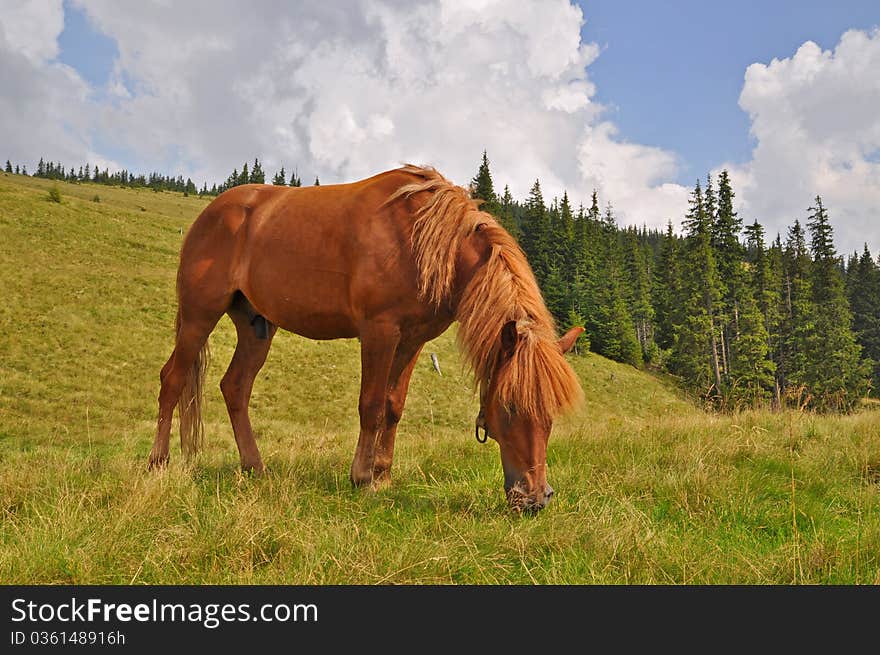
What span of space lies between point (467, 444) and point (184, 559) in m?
3.70

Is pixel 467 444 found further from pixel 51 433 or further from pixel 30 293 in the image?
pixel 30 293

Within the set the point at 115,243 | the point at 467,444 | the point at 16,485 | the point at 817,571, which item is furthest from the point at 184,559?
the point at 115,243

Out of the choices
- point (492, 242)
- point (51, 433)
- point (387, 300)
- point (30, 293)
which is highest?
point (30, 293)

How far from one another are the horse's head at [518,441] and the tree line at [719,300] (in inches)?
1253

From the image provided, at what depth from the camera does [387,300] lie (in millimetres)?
4234

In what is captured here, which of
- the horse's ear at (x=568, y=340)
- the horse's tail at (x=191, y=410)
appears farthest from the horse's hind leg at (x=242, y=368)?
the horse's ear at (x=568, y=340)

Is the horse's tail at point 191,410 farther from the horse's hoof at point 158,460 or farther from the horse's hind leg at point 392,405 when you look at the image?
the horse's hind leg at point 392,405

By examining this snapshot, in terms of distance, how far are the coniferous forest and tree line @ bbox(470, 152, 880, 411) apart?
0.36 ft

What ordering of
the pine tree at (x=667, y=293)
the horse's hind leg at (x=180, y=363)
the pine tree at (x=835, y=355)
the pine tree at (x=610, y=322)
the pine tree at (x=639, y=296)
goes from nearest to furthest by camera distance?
the horse's hind leg at (x=180, y=363) < the pine tree at (x=835, y=355) < the pine tree at (x=610, y=322) < the pine tree at (x=667, y=293) < the pine tree at (x=639, y=296)

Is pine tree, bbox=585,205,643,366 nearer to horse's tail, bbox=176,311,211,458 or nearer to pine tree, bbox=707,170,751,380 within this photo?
pine tree, bbox=707,170,751,380

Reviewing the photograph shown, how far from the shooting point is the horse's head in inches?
134

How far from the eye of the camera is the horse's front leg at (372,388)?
13.9ft

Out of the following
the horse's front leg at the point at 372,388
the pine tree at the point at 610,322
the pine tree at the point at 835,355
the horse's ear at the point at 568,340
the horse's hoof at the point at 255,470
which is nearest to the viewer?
the horse's ear at the point at 568,340

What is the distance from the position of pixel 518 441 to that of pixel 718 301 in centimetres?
4758
